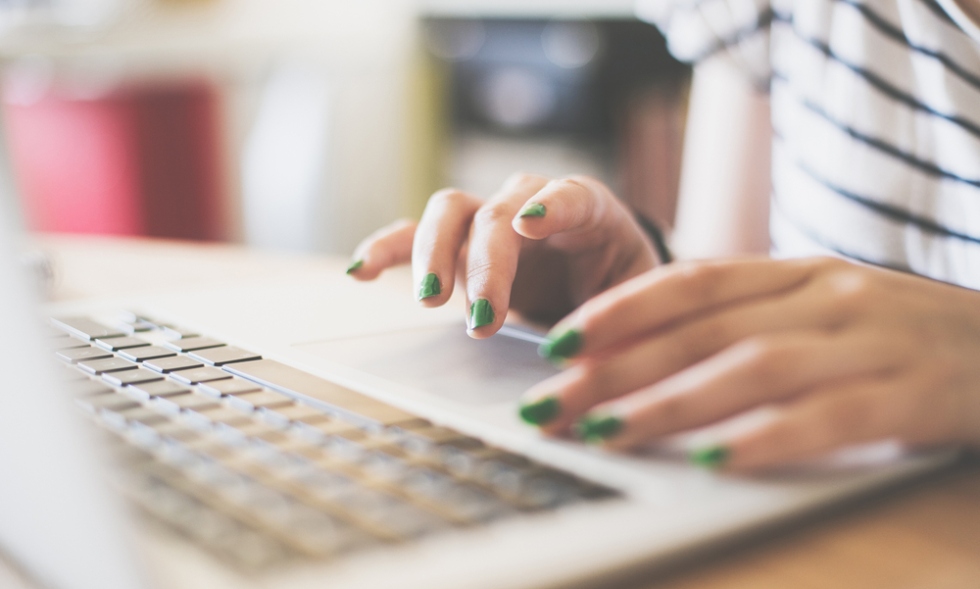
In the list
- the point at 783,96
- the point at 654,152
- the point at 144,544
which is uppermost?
the point at 654,152

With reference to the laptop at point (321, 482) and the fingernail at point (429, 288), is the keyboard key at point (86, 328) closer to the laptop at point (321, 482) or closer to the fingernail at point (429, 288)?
the laptop at point (321, 482)

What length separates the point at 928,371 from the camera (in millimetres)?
363

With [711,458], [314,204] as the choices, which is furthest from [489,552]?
[314,204]

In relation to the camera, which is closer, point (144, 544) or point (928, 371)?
point (144, 544)

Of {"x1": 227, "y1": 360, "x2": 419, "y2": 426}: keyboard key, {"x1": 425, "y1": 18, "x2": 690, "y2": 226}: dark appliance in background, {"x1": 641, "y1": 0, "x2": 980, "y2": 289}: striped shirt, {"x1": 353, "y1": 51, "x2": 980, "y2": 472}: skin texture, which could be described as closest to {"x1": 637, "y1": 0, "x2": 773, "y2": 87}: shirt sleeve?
{"x1": 641, "y1": 0, "x2": 980, "y2": 289}: striped shirt

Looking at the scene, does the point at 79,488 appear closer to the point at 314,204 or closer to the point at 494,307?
the point at 494,307

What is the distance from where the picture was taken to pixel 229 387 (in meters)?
0.40

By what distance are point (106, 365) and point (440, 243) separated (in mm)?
187

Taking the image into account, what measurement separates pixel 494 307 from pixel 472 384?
0.14 ft

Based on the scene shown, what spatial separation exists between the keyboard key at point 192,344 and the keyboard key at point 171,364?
0.06 ft

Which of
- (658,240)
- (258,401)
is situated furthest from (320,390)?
(658,240)

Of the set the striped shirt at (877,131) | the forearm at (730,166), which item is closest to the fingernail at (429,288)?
the striped shirt at (877,131)

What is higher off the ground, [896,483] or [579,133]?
[579,133]

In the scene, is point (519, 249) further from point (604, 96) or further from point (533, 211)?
point (604, 96)
